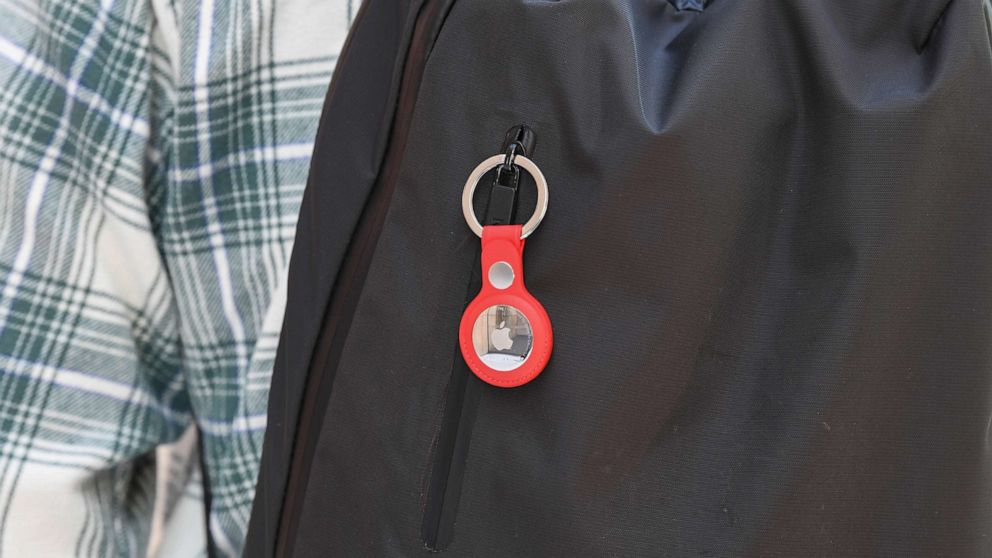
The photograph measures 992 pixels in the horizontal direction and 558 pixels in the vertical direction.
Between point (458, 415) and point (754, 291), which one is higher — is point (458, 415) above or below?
below

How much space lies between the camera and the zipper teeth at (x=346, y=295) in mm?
599

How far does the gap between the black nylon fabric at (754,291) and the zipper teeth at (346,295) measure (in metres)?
0.07

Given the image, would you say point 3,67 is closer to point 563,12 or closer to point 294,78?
point 294,78

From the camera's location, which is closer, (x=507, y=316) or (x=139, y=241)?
(x=507, y=316)

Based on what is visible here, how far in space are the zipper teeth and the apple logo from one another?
108 mm

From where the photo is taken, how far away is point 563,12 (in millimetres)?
556

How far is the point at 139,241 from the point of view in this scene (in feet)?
2.40

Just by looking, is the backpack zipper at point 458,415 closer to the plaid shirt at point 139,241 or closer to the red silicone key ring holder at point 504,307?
the red silicone key ring holder at point 504,307

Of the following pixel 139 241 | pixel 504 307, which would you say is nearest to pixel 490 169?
pixel 504 307

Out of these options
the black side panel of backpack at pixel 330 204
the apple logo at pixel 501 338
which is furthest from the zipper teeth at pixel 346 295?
the apple logo at pixel 501 338

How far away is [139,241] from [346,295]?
21 centimetres

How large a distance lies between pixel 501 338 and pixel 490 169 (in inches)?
3.9

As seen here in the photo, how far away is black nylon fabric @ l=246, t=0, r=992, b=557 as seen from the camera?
52 centimetres

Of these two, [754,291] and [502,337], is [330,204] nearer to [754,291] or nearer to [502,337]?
[502,337]
